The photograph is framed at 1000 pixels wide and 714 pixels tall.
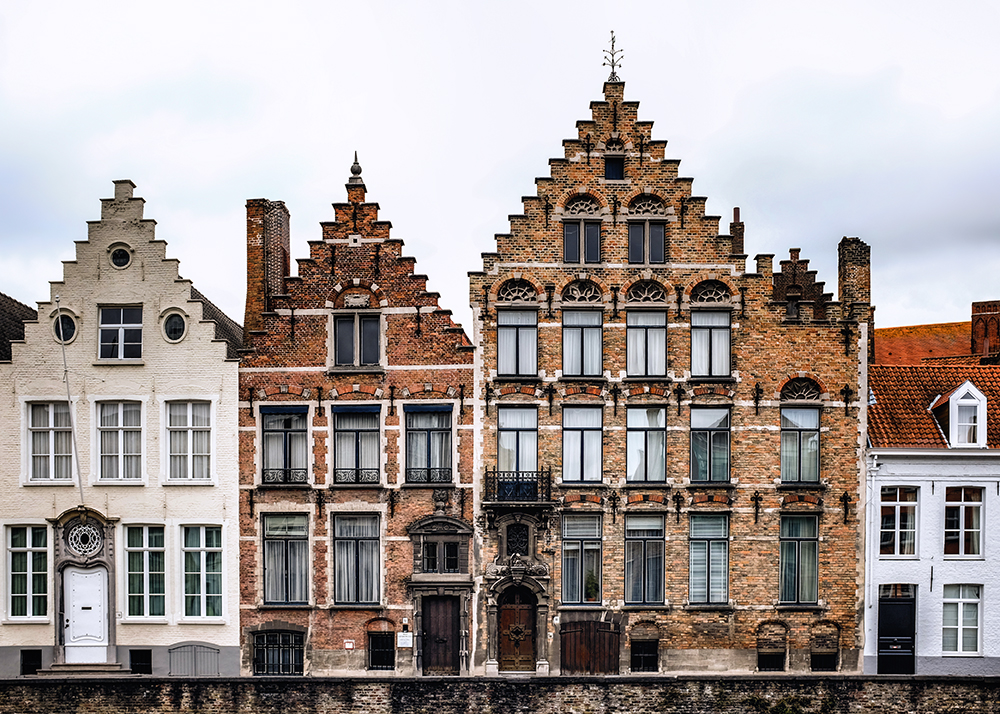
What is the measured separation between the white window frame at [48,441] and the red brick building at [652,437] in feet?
37.0

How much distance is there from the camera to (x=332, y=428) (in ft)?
76.1

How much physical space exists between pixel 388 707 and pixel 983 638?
15772 millimetres

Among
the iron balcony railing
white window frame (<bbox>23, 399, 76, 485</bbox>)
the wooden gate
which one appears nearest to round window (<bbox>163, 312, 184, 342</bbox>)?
white window frame (<bbox>23, 399, 76, 485</bbox>)

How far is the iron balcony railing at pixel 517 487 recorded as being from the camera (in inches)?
898

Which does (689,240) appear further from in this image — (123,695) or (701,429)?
(123,695)


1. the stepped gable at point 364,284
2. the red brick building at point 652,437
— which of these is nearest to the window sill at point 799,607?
the red brick building at point 652,437

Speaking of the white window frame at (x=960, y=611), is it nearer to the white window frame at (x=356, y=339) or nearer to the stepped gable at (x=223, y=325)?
the white window frame at (x=356, y=339)

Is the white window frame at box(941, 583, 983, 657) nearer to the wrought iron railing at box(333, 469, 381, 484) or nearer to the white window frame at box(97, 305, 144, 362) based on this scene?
the wrought iron railing at box(333, 469, 381, 484)

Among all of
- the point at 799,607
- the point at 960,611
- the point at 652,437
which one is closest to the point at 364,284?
the point at 652,437

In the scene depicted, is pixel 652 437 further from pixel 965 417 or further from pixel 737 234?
pixel 737 234

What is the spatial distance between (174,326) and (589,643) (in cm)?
1418

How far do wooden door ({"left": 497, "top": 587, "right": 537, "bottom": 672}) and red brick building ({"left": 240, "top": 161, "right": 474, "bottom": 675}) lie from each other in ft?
3.40

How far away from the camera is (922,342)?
4412cm

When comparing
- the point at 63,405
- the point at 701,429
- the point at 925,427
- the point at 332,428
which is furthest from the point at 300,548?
the point at 925,427
